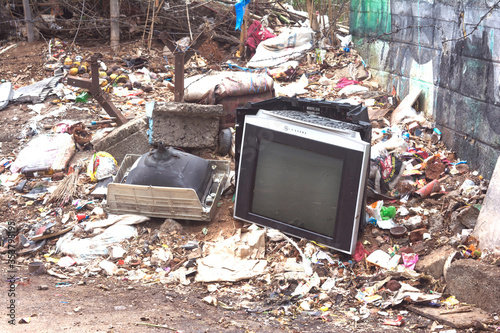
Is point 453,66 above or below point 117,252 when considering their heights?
above

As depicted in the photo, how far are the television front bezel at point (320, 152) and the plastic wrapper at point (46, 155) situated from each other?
97.9 inches

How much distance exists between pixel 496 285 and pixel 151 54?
7.85 meters

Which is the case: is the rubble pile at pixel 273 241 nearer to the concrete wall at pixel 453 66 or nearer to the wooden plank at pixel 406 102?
the wooden plank at pixel 406 102

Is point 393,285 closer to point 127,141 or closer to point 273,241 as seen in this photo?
point 273,241

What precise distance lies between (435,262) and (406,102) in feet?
10.4

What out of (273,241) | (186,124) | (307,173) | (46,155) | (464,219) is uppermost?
(307,173)

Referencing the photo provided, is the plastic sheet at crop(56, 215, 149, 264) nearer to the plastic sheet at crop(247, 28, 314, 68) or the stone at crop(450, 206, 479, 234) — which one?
the stone at crop(450, 206, 479, 234)

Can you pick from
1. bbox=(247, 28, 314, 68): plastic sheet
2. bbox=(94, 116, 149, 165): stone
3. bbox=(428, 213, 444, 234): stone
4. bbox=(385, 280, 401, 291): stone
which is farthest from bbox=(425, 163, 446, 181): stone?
bbox=(247, 28, 314, 68): plastic sheet

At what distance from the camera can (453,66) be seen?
485 centimetres

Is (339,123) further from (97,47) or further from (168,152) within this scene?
(97,47)

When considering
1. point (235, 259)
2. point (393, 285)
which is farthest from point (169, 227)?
point (393, 285)

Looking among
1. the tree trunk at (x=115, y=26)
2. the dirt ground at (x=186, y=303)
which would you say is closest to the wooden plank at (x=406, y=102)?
the dirt ground at (x=186, y=303)

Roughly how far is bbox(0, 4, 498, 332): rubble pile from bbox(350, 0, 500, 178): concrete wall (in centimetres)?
24

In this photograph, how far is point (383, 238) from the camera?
344 cm
